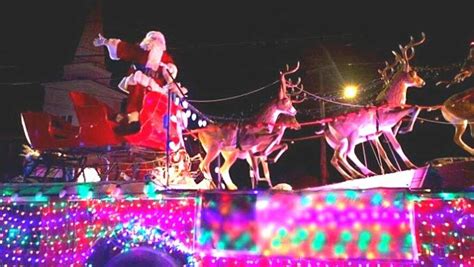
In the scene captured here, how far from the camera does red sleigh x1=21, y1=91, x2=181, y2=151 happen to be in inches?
334

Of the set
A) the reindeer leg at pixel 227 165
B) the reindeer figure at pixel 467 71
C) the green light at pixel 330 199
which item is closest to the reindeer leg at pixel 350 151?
the reindeer figure at pixel 467 71

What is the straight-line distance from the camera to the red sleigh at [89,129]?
8.48m

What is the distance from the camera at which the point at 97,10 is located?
2456 centimetres

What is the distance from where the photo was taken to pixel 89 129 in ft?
27.9

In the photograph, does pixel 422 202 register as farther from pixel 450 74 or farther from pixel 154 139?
pixel 450 74

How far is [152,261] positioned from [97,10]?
67.2 feet

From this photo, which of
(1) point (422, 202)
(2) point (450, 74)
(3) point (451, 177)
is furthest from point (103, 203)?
(2) point (450, 74)

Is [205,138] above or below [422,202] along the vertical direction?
above

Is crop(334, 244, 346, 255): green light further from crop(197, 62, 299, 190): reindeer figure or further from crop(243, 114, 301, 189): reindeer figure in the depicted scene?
crop(197, 62, 299, 190): reindeer figure

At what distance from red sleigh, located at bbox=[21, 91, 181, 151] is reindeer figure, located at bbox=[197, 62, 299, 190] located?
948 mm

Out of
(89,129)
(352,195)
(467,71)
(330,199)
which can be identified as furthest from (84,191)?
(467,71)

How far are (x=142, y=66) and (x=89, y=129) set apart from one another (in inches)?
68.8

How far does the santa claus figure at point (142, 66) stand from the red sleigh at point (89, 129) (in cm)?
25

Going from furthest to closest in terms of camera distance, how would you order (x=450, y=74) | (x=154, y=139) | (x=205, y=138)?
(x=450, y=74)
(x=205, y=138)
(x=154, y=139)
